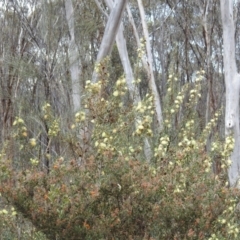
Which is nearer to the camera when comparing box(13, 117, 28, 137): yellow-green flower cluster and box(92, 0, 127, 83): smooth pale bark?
box(13, 117, 28, 137): yellow-green flower cluster

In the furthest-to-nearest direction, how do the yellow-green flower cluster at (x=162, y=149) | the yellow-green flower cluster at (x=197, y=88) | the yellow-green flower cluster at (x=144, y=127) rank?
the yellow-green flower cluster at (x=197, y=88) → the yellow-green flower cluster at (x=162, y=149) → the yellow-green flower cluster at (x=144, y=127)

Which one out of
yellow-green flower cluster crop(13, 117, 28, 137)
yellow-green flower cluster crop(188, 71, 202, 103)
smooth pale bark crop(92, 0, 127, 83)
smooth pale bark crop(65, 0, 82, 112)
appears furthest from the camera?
smooth pale bark crop(65, 0, 82, 112)

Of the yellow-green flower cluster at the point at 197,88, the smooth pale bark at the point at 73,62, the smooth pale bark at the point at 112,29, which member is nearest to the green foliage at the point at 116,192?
the yellow-green flower cluster at the point at 197,88

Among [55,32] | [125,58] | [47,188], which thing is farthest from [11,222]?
[125,58]

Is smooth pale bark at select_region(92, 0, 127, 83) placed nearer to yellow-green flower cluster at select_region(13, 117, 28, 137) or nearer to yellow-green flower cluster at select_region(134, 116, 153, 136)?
yellow-green flower cluster at select_region(13, 117, 28, 137)

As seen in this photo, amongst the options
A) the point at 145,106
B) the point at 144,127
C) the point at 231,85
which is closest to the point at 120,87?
the point at 145,106

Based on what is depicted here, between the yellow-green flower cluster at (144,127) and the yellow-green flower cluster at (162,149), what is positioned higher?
the yellow-green flower cluster at (144,127)

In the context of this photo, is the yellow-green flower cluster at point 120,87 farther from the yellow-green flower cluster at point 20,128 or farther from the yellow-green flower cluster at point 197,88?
the yellow-green flower cluster at point 197,88

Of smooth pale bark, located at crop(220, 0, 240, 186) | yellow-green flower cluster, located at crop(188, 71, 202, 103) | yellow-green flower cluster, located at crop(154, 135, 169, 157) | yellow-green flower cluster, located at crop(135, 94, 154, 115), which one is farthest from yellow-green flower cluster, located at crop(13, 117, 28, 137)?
smooth pale bark, located at crop(220, 0, 240, 186)

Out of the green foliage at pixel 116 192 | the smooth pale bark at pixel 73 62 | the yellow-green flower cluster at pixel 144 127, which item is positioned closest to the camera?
the green foliage at pixel 116 192

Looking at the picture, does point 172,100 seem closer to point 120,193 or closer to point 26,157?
point 26,157

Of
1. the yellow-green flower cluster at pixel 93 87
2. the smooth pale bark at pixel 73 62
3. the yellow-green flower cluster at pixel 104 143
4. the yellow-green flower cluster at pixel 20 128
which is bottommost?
the yellow-green flower cluster at pixel 104 143

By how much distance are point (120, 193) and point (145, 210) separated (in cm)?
18

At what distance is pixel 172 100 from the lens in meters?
5.17
